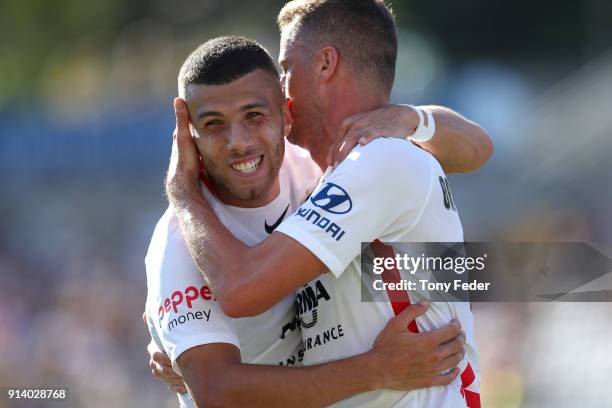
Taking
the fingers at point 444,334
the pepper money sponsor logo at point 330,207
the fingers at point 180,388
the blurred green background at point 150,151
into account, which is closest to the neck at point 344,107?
the pepper money sponsor logo at point 330,207

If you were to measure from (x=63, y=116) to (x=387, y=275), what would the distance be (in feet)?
28.5

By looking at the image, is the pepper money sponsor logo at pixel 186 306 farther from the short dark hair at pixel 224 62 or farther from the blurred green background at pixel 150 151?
the blurred green background at pixel 150 151

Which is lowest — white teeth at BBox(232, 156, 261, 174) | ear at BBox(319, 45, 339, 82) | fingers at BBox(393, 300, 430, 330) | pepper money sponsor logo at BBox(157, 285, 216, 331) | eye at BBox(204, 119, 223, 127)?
fingers at BBox(393, 300, 430, 330)

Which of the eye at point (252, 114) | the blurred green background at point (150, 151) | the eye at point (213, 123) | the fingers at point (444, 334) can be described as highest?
the blurred green background at point (150, 151)

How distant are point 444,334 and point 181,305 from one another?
1127 mm

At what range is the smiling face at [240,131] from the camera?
4.12 meters

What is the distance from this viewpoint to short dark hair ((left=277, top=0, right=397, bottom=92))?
4352 millimetres

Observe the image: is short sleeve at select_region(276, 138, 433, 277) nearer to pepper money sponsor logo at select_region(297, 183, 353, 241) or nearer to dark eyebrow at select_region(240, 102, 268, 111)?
pepper money sponsor logo at select_region(297, 183, 353, 241)

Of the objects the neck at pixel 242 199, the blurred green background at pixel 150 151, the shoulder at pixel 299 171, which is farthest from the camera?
the blurred green background at pixel 150 151

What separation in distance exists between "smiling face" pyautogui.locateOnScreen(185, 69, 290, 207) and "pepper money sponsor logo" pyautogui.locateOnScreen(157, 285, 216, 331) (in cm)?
58

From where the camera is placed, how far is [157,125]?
36.3 ft

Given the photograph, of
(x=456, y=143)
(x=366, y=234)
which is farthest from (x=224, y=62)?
(x=456, y=143)

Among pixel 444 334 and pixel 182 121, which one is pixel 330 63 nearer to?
pixel 182 121

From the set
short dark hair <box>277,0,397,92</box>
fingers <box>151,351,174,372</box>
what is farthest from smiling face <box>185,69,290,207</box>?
fingers <box>151,351,174,372</box>
